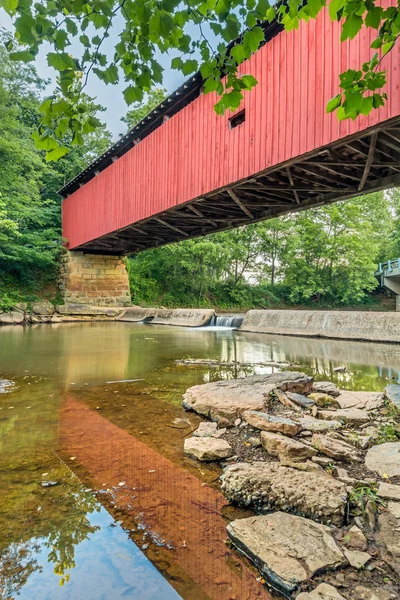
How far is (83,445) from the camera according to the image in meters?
2.03

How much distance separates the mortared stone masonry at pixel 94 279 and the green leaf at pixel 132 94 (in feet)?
50.9

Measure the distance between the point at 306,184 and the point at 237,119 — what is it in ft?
6.93

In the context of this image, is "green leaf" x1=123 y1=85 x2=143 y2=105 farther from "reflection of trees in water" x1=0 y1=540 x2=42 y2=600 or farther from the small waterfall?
the small waterfall

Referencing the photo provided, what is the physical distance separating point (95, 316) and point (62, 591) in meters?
15.3

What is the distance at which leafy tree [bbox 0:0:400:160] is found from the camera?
55.0 inches

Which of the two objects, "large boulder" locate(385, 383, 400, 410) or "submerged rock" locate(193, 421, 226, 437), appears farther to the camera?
"large boulder" locate(385, 383, 400, 410)

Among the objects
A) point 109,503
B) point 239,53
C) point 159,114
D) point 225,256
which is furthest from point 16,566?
point 225,256

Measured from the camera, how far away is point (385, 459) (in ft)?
5.73

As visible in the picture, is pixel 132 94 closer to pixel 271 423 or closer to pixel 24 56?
pixel 24 56

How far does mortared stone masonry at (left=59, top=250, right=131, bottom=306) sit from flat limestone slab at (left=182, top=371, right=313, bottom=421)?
47.7 ft

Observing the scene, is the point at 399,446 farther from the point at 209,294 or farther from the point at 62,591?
the point at 209,294

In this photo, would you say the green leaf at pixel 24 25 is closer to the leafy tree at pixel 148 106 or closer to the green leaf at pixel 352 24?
the green leaf at pixel 352 24

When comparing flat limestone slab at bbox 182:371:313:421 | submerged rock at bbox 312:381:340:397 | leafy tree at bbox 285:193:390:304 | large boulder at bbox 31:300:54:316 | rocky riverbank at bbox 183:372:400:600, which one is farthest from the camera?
leafy tree at bbox 285:193:390:304

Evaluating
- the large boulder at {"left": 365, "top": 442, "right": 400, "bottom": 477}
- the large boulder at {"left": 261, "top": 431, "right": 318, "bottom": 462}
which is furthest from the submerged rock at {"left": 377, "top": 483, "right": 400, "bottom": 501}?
the large boulder at {"left": 261, "top": 431, "right": 318, "bottom": 462}
